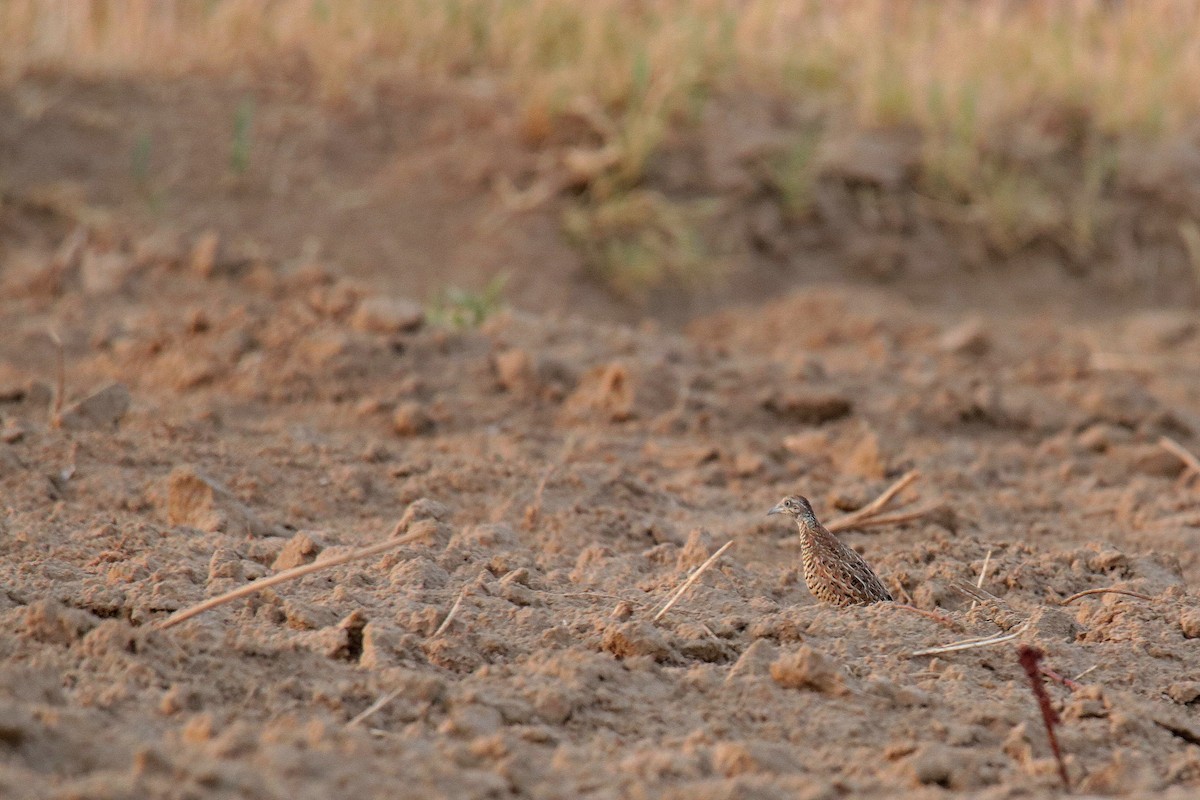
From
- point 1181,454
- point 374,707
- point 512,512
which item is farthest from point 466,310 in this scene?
point 374,707

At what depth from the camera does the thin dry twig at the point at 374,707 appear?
2396 millimetres

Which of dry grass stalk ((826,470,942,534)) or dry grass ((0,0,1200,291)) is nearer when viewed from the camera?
dry grass stalk ((826,470,942,534))

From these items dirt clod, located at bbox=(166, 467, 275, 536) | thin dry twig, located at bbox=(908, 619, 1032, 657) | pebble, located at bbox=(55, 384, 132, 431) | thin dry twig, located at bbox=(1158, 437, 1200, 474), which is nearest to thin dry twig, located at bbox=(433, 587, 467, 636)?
dirt clod, located at bbox=(166, 467, 275, 536)

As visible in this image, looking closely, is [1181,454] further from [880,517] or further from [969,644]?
[969,644]

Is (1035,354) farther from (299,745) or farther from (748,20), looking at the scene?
(299,745)

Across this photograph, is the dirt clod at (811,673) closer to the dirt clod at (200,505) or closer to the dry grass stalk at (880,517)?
the dry grass stalk at (880,517)

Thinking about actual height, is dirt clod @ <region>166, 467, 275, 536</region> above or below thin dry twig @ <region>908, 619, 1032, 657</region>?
above

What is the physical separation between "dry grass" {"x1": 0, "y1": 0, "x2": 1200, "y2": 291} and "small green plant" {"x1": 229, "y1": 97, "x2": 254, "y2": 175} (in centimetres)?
60

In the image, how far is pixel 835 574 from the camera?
10.3 feet

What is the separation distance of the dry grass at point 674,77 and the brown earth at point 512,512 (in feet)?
1.10

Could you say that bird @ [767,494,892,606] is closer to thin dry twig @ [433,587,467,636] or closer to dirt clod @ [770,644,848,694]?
dirt clod @ [770,644,848,694]

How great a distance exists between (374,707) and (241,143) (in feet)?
15.0

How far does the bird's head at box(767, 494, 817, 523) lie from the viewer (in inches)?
134

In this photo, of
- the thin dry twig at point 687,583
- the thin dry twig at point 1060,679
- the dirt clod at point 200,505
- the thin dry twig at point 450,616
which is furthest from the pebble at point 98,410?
the thin dry twig at point 1060,679
